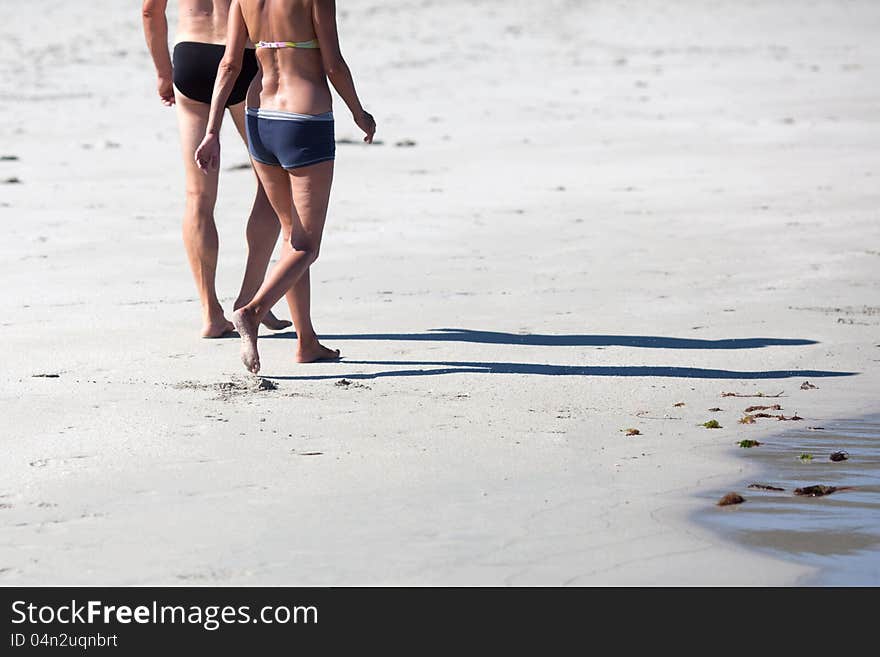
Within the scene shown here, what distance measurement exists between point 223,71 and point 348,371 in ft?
4.15

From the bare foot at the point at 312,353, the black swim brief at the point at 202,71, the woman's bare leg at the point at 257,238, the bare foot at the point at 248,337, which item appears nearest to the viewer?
the bare foot at the point at 248,337

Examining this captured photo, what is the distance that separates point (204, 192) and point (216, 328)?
24.0 inches

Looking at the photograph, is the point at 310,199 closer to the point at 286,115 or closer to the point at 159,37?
the point at 286,115

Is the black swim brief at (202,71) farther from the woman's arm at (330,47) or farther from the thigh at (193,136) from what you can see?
the woman's arm at (330,47)

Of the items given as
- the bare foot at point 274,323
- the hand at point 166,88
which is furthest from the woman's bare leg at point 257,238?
the hand at point 166,88

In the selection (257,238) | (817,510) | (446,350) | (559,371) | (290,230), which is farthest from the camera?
(257,238)

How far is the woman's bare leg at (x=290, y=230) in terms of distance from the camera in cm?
581

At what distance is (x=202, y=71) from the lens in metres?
6.57

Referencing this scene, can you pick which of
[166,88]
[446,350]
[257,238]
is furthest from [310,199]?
[166,88]

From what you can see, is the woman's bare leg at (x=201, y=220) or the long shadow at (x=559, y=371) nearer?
the long shadow at (x=559, y=371)

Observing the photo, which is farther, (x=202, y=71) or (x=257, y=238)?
(x=257, y=238)

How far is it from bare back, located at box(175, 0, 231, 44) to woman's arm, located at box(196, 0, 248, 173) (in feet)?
2.12
